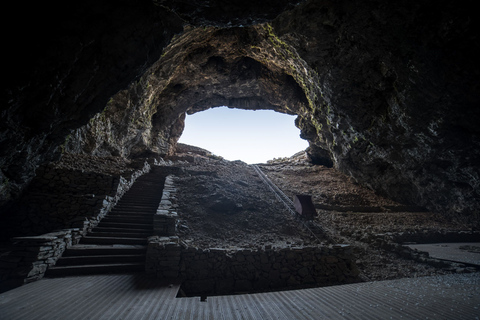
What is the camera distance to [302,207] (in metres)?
9.37

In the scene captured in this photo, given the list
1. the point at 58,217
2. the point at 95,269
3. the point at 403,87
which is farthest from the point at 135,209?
the point at 403,87

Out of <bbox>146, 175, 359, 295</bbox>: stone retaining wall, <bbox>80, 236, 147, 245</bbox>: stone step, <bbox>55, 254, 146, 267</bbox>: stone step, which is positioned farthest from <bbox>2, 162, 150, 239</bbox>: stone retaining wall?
<bbox>146, 175, 359, 295</bbox>: stone retaining wall

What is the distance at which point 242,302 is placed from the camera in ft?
12.5

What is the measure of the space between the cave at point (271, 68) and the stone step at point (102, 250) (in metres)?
0.28

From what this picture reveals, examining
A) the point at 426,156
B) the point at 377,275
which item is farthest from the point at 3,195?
the point at 426,156

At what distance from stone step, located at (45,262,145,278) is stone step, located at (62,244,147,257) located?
48 cm

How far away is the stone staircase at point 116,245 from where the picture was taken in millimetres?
5074

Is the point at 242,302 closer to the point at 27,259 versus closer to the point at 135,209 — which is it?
the point at 27,259

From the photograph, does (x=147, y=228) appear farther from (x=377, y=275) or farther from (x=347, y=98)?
(x=347, y=98)

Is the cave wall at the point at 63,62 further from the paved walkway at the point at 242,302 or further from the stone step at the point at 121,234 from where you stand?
the paved walkway at the point at 242,302

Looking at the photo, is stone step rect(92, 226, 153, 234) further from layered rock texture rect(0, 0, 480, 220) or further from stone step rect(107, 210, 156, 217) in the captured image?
layered rock texture rect(0, 0, 480, 220)

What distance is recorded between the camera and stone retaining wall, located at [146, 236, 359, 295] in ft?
17.6

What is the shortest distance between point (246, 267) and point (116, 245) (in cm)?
414

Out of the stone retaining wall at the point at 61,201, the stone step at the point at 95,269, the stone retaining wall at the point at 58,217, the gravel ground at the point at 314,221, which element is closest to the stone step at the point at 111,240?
the stone retaining wall at the point at 58,217
